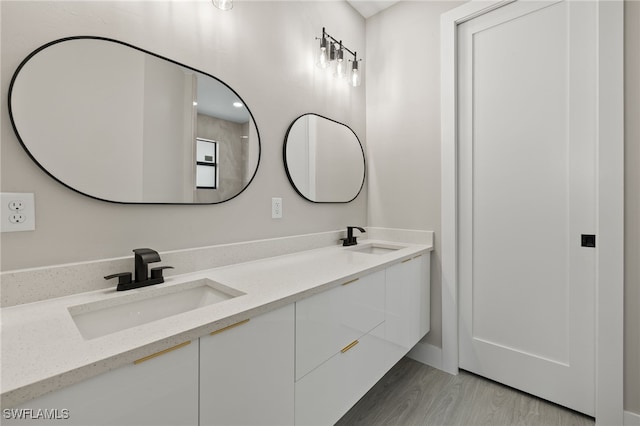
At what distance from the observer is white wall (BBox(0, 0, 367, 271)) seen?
0.95 meters

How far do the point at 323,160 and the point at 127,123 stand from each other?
47.2 inches

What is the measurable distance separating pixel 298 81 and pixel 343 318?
1425mm

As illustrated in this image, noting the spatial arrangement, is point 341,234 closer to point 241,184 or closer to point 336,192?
point 336,192

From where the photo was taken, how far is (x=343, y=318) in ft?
4.18

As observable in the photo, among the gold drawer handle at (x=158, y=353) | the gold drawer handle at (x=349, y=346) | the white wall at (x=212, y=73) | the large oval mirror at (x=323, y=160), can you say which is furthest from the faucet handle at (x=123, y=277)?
the large oval mirror at (x=323, y=160)

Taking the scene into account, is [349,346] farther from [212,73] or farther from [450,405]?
[212,73]

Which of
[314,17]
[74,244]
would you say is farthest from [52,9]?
[314,17]

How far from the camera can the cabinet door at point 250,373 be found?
0.82 metres

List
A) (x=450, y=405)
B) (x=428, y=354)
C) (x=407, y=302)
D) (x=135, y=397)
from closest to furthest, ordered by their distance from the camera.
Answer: (x=135, y=397) < (x=450, y=405) < (x=407, y=302) < (x=428, y=354)

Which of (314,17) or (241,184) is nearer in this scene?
(241,184)

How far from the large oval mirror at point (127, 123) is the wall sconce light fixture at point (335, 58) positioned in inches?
29.1

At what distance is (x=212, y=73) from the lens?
1.42 metres

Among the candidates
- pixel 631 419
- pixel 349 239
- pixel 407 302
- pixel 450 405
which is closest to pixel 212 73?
pixel 349 239

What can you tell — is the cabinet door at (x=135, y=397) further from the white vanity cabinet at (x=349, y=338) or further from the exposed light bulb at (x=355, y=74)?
the exposed light bulb at (x=355, y=74)
